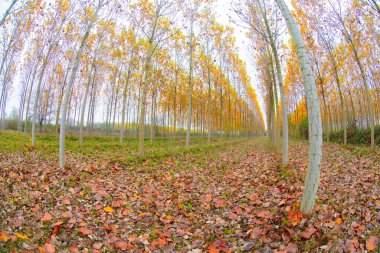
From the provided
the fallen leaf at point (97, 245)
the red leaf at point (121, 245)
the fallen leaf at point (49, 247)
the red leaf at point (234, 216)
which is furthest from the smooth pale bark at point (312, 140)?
the fallen leaf at point (49, 247)

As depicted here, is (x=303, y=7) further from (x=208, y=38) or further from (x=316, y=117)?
(x=316, y=117)

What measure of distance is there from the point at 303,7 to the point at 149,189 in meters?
13.7

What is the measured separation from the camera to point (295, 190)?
476cm

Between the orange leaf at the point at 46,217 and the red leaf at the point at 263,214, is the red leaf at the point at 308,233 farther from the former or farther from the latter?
the orange leaf at the point at 46,217

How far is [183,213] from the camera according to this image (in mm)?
4340

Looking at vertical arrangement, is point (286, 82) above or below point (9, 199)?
above

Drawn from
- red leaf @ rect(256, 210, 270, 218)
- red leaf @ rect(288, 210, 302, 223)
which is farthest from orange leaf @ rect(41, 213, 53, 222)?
red leaf @ rect(288, 210, 302, 223)

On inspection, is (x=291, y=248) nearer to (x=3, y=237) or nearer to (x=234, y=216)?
(x=234, y=216)

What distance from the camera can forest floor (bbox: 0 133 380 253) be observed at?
9.61 ft

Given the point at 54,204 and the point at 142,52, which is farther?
the point at 142,52

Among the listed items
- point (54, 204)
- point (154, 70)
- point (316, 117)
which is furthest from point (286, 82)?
point (54, 204)

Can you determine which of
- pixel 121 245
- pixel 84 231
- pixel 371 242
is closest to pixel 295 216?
pixel 371 242

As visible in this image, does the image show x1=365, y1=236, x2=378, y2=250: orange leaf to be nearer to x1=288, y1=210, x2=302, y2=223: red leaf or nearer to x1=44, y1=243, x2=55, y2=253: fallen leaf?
x1=288, y1=210, x2=302, y2=223: red leaf

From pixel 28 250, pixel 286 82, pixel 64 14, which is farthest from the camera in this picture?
pixel 286 82
